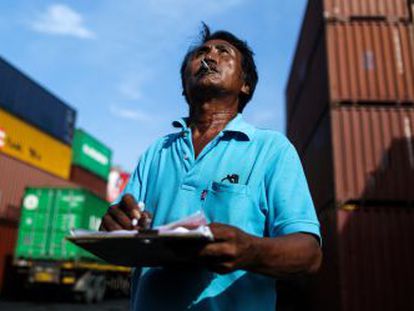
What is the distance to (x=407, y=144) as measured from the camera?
386 inches

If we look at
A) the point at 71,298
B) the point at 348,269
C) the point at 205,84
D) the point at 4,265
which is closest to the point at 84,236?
the point at 205,84

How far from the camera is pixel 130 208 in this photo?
4.20 feet

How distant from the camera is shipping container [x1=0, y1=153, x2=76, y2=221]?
1748 centimetres

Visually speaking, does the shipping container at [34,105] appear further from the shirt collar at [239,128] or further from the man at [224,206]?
the shirt collar at [239,128]

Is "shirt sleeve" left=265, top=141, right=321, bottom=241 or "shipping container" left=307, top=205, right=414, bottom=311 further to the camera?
"shipping container" left=307, top=205, right=414, bottom=311

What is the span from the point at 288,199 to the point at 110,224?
545 millimetres

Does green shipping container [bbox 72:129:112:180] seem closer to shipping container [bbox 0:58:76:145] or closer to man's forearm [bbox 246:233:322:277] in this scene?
shipping container [bbox 0:58:76:145]

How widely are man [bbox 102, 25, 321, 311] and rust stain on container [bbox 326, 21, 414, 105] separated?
29.4 feet

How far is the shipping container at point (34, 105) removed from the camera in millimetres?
19234

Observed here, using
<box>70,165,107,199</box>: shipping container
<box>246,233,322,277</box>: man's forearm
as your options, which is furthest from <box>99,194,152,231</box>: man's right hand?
<box>70,165,107,199</box>: shipping container

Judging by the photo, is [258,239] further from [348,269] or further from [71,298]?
[71,298]

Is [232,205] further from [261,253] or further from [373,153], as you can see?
[373,153]

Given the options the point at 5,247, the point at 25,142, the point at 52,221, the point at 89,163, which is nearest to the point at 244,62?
the point at 52,221

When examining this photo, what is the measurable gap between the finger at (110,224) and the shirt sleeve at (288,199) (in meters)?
0.47
